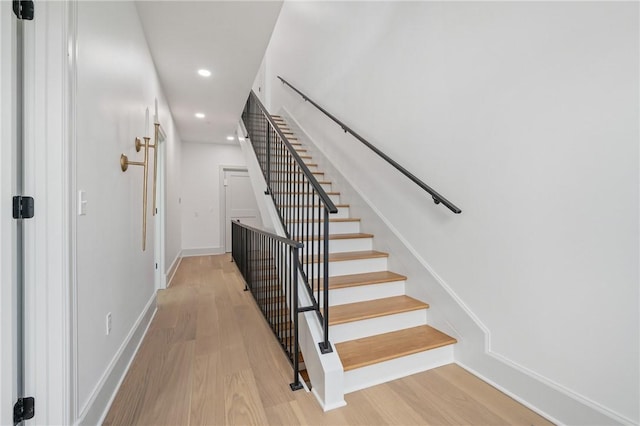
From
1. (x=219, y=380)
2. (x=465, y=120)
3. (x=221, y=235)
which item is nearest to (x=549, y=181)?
(x=465, y=120)

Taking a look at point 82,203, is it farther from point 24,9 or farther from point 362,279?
point 362,279

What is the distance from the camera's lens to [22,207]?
1067 millimetres

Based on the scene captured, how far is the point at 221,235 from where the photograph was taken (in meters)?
6.48

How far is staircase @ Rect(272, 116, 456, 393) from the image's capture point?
1710 millimetres

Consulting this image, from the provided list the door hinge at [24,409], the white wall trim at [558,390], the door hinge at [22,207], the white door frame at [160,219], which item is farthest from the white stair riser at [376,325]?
the white door frame at [160,219]

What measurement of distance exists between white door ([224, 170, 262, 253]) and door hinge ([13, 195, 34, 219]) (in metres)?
5.50

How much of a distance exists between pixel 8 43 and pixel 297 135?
3.73 meters

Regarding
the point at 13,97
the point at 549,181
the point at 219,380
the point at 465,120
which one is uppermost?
the point at 465,120

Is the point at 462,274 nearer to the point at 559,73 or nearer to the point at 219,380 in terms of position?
the point at 559,73

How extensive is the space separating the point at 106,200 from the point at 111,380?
103 cm

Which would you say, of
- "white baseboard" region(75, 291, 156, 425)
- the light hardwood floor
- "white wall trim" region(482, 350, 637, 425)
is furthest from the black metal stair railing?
"white baseboard" region(75, 291, 156, 425)

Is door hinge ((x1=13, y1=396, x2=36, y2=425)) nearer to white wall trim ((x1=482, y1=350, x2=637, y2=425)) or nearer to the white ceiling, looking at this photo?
white wall trim ((x1=482, y1=350, x2=637, y2=425))

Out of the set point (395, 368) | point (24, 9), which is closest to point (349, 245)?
point (395, 368)

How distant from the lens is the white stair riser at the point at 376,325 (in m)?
1.87
